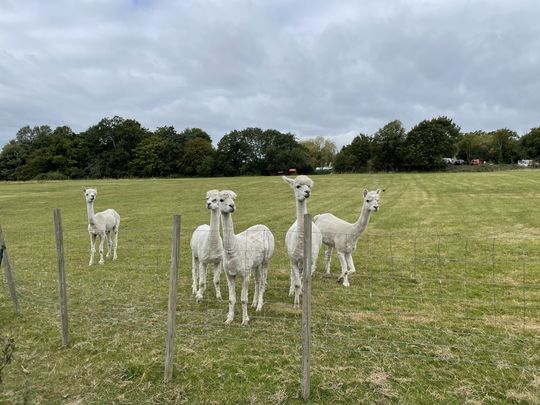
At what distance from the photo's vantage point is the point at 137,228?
18312 mm

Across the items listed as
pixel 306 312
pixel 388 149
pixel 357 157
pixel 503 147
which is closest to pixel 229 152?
pixel 357 157

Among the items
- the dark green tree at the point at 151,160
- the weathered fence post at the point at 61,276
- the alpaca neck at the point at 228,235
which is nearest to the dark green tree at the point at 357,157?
the dark green tree at the point at 151,160

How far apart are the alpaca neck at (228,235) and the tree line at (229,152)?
76.3 m

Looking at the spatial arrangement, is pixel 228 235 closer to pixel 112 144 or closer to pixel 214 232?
pixel 214 232

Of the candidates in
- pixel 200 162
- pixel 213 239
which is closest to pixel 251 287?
pixel 213 239

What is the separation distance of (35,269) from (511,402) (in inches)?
439

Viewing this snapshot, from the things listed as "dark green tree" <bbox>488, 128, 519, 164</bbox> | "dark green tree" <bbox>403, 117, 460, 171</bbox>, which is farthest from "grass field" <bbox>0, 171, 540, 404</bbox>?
"dark green tree" <bbox>488, 128, 519, 164</bbox>

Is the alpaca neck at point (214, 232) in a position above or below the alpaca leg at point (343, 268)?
above

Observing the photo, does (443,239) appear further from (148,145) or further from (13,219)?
(148,145)

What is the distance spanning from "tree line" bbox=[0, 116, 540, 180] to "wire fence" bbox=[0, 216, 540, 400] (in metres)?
71.7

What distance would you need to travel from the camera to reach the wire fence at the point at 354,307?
554 centimetres

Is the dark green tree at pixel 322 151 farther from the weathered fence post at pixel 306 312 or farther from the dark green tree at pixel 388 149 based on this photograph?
the weathered fence post at pixel 306 312

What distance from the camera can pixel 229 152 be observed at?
291ft

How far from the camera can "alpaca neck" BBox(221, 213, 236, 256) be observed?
6.47 metres
